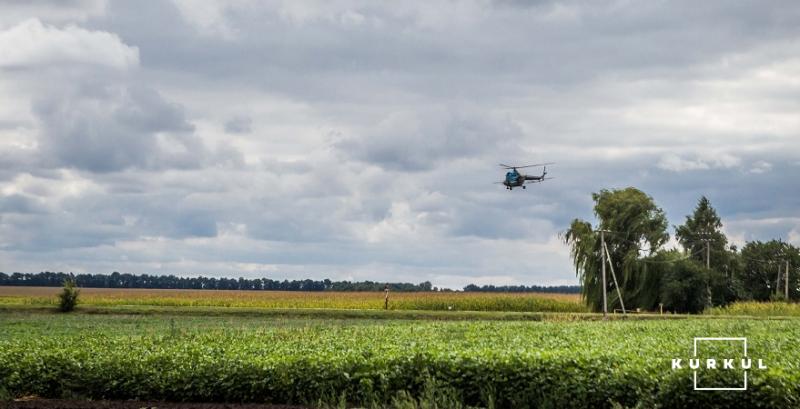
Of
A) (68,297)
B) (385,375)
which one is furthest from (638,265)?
(385,375)

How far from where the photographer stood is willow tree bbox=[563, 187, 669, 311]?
74.6 meters

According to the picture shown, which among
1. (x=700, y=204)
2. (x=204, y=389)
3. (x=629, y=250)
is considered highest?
(x=700, y=204)

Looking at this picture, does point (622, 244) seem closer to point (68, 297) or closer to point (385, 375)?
point (68, 297)

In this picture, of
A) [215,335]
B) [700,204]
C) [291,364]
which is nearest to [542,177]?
[215,335]

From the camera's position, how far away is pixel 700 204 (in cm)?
10769

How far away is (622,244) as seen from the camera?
7819cm

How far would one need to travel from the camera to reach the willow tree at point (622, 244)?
74.6m

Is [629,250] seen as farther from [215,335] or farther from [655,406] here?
[655,406]

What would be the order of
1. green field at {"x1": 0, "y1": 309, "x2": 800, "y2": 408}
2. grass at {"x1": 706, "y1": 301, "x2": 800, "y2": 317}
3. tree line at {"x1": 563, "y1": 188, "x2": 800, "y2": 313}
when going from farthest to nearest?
tree line at {"x1": 563, "y1": 188, "x2": 800, "y2": 313} → grass at {"x1": 706, "y1": 301, "x2": 800, "y2": 317} → green field at {"x1": 0, "y1": 309, "x2": 800, "y2": 408}

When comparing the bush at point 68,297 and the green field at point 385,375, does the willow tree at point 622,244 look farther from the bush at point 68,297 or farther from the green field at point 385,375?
the green field at point 385,375

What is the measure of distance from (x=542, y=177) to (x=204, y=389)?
42.7 m

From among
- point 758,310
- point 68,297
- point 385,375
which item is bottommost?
point 385,375

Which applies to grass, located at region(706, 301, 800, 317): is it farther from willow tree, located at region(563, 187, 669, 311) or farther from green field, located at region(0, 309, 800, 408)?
green field, located at region(0, 309, 800, 408)

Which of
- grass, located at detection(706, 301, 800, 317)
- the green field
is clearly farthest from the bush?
grass, located at detection(706, 301, 800, 317)
